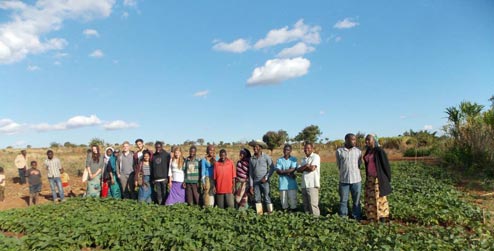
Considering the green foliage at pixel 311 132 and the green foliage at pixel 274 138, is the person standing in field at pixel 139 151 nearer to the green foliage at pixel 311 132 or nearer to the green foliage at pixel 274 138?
the green foliage at pixel 274 138

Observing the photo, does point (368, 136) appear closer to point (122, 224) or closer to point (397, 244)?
point (397, 244)

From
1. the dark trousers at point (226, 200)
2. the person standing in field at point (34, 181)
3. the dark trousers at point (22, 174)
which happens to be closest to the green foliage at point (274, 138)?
the dark trousers at point (22, 174)

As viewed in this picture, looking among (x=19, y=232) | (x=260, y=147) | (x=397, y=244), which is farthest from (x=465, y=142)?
(x=19, y=232)

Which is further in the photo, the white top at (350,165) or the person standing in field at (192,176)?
the person standing in field at (192,176)

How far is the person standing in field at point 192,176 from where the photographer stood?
852cm

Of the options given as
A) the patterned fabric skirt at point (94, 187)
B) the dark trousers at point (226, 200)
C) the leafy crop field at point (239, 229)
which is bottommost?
the leafy crop field at point (239, 229)

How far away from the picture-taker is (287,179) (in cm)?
777

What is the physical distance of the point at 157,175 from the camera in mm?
8852

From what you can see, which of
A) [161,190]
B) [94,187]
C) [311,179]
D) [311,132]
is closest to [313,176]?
[311,179]

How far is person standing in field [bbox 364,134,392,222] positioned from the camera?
7.01 metres

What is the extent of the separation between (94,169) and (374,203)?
7494 millimetres

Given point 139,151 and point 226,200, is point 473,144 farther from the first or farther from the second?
point 139,151

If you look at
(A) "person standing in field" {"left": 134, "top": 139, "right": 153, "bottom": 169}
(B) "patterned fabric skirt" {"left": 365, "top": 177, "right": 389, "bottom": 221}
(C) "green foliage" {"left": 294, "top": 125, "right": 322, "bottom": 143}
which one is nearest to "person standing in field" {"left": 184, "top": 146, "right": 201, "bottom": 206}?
(A) "person standing in field" {"left": 134, "top": 139, "right": 153, "bottom": 169}

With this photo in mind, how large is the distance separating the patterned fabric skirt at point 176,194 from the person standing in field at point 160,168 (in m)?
0.29
